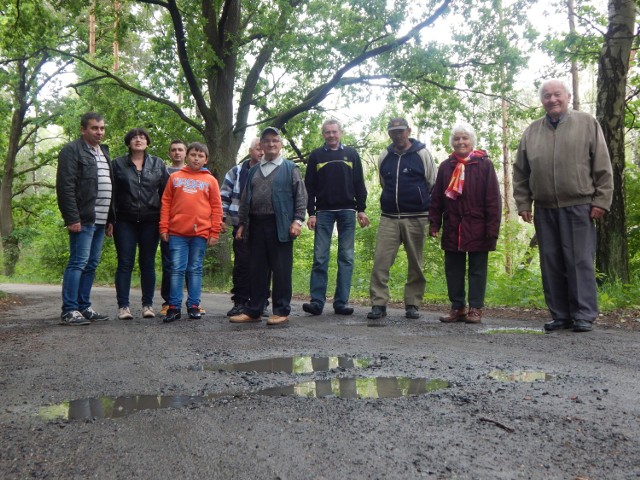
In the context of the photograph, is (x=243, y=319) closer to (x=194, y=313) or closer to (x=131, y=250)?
(x=194, y=313)

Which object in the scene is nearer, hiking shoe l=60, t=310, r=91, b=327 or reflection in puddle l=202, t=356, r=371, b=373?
reflection in puddle l=202, t=356, r=371, b=373

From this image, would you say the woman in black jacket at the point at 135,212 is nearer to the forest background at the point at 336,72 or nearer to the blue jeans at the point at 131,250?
the blue jeans at the point at 131,250

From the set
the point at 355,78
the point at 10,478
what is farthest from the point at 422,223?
the point at 355,78

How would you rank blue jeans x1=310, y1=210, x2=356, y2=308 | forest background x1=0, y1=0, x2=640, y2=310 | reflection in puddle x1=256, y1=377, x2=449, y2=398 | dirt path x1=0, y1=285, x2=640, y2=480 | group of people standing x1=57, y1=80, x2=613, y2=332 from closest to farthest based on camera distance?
dirt path x1=0, y1=285, x2=640, y2=480
reflection in puddle x1=256, y1=377, x2=449, y2=398
group of people standing x1=57, y1=80, x2=613, y2=332
blue jeans x1=310, y1=210, x2=356, y2=308
forest background x1=0, y1=0, x2=640, y2=310

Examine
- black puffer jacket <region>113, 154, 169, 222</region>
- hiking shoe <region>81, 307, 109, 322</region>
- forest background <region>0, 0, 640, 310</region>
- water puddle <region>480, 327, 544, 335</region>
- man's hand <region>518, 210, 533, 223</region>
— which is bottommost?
hiking shoe <region>81, 307, 109, 322</region>

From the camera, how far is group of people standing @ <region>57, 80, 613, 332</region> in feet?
19.9

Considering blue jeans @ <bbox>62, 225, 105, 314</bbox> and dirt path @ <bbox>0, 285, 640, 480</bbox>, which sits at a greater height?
blue jeans @ <bbox>62, 225, 105, 314</bbox>

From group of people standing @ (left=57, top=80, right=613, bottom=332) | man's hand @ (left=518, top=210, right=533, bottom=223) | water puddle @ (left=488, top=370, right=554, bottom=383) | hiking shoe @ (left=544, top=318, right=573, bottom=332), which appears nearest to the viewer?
water puddle @ (left=488, top=370, right=554, bottom=383)

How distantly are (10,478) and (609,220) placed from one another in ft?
27.0

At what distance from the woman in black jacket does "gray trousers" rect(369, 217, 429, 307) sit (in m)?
2.80

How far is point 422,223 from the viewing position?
752cm

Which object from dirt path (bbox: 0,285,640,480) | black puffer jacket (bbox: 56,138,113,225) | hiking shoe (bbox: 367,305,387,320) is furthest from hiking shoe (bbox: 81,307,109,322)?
hiking shoe (bbox: 367,305,387,320)

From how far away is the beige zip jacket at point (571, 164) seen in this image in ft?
19.6

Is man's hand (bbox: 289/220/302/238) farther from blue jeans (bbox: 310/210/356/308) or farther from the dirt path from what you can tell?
the dirt path
